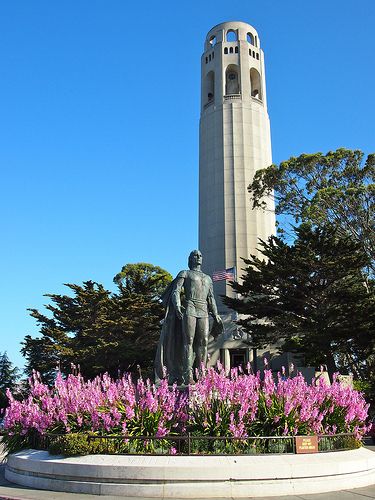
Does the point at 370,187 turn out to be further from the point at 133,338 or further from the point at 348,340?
the point at 133,338

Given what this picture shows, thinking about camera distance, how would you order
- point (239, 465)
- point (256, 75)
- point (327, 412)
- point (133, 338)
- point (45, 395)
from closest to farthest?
point (239, 465) < point (327, 412) < point (45, 395) < point (133, 338) < point (256, 75)

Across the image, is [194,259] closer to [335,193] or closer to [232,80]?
[335,193]

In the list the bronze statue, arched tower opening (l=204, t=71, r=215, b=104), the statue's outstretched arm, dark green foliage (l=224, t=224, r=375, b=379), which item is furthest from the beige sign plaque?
arched tower opening (l=204, t=71, r=215, b=104)

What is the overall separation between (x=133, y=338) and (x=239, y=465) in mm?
29348

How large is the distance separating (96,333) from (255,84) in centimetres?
3490

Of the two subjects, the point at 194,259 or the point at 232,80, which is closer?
the point at 194,259

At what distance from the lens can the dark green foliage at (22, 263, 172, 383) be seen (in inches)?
1368

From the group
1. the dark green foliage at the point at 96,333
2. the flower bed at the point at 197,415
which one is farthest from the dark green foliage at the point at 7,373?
the flower bed at the point at 197,415

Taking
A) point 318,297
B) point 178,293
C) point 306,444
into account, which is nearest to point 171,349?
point 178,293

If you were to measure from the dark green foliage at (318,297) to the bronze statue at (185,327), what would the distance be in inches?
591

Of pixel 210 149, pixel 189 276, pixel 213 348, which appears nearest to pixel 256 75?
pixel 210 149

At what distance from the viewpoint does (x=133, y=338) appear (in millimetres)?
36562

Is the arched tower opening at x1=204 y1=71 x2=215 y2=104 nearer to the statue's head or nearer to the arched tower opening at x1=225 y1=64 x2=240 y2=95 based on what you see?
the arched tower opening at x1=225 y1=64 x2=240 y2=95

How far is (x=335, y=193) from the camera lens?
27266 millimetres
